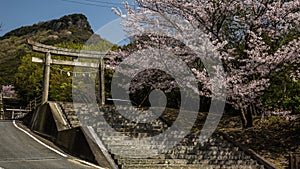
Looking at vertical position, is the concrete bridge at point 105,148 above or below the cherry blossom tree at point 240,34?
below

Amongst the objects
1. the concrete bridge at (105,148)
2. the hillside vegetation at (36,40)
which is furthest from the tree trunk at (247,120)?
the hillside vegetation at (36,40)

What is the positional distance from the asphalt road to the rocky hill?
129 feet

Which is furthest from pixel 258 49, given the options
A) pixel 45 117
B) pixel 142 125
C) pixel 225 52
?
A: pixel 45 117

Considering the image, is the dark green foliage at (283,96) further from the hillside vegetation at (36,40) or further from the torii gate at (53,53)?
the hillside vegetation at (36,40)

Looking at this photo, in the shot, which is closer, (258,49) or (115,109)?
(258,49)

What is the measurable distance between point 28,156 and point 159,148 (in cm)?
366

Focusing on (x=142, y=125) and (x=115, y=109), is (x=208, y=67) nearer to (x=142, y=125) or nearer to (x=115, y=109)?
(x=142, y=125)

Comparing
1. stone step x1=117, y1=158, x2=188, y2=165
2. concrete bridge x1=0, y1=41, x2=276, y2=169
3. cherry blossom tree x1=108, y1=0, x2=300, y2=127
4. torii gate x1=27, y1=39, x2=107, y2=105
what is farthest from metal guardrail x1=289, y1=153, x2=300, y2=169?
torii gate x1=27, y1=39, x2=107, y2=105

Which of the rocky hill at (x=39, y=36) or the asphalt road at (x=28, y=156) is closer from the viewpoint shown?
the asphalt road at (x=28, y=156)

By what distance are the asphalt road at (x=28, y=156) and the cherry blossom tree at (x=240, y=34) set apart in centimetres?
481

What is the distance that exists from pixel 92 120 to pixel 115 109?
66.1 inches

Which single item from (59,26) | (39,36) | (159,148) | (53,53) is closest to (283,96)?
(159,148)

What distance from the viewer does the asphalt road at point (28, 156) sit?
853cm

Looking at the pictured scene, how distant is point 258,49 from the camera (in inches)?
440
